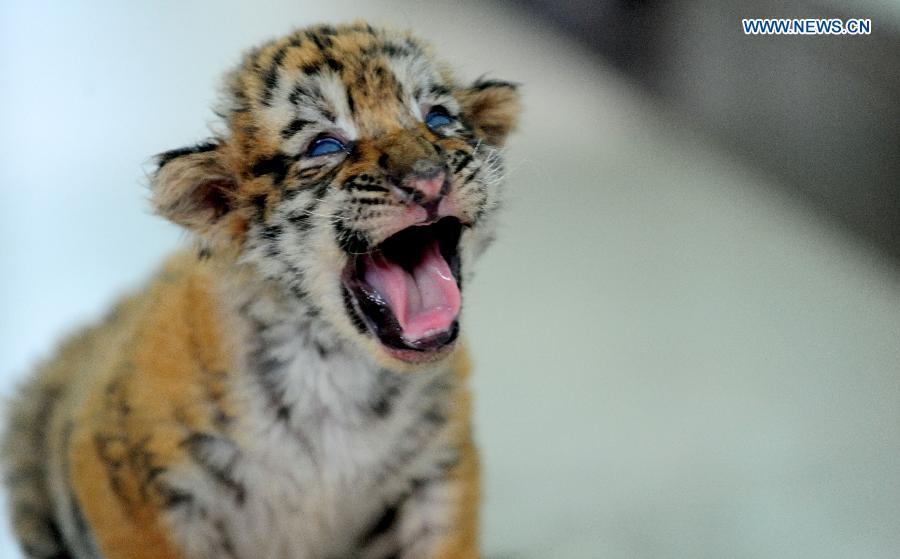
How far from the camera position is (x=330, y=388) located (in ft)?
3.61

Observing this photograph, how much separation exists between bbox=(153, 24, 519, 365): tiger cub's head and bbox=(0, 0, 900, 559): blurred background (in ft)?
0.47

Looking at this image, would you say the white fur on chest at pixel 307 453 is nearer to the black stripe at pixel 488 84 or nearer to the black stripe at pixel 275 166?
the black stripe at pixel 275 166

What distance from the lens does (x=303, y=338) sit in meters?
1.08

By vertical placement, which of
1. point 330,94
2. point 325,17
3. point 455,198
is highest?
point 325,17

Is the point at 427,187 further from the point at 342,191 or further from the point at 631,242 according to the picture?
the point at 631,242

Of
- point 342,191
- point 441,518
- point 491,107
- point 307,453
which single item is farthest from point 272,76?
point 441,518

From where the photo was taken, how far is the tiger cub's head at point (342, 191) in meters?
1.01

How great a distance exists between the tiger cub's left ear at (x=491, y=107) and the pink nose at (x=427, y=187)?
0.22 meters

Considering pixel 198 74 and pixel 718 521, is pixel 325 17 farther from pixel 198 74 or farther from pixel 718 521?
pixel 718 521

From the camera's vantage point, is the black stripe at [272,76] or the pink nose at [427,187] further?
the black stripe at [272,76]

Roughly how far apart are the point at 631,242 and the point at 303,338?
1.95 feet

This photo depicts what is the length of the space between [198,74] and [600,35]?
616 mm

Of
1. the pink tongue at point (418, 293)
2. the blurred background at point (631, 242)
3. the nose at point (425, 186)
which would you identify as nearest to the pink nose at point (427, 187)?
the nose at point (425, 186)

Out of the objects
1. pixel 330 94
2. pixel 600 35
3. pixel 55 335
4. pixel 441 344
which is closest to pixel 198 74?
pixel 330 94
